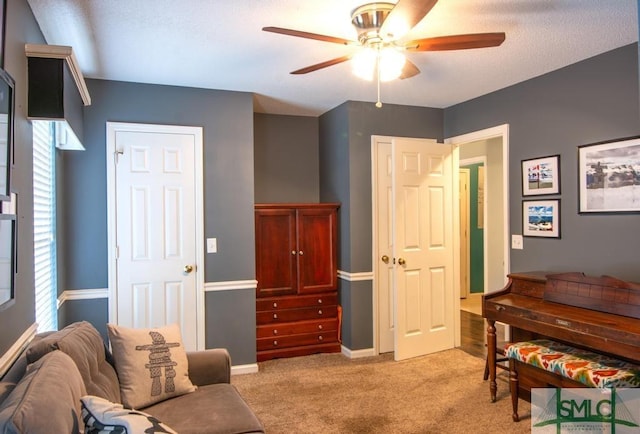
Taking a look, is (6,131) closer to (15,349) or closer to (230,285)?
(15,349)

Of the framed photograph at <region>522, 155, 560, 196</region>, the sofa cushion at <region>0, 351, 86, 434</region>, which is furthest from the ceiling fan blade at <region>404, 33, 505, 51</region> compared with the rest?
the sofa cushion at <region>0, 351, 86, 434</region>

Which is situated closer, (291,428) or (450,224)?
(291,428)

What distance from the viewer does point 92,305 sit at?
3.44 m

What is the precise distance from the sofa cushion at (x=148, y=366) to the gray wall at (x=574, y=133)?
2751 millimetres

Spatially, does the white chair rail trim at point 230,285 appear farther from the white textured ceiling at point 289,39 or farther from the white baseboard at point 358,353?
the white textured ceiling at point 289,39

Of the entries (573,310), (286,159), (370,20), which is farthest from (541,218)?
(286,159)

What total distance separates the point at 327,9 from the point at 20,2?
1.46 metres

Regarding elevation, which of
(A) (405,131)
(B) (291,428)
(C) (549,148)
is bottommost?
(B) (291,428)

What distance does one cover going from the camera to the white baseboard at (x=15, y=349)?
1699 millimetres

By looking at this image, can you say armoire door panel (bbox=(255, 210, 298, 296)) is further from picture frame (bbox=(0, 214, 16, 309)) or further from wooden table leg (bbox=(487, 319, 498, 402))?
picture frame (bbox=(0, 214, 16, 309))

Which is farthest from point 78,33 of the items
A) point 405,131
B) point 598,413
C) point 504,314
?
point 598,413

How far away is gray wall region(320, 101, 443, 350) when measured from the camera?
4.21 metres

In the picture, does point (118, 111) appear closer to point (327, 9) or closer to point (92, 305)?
point (92, 305)

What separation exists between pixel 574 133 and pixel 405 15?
2.02m
